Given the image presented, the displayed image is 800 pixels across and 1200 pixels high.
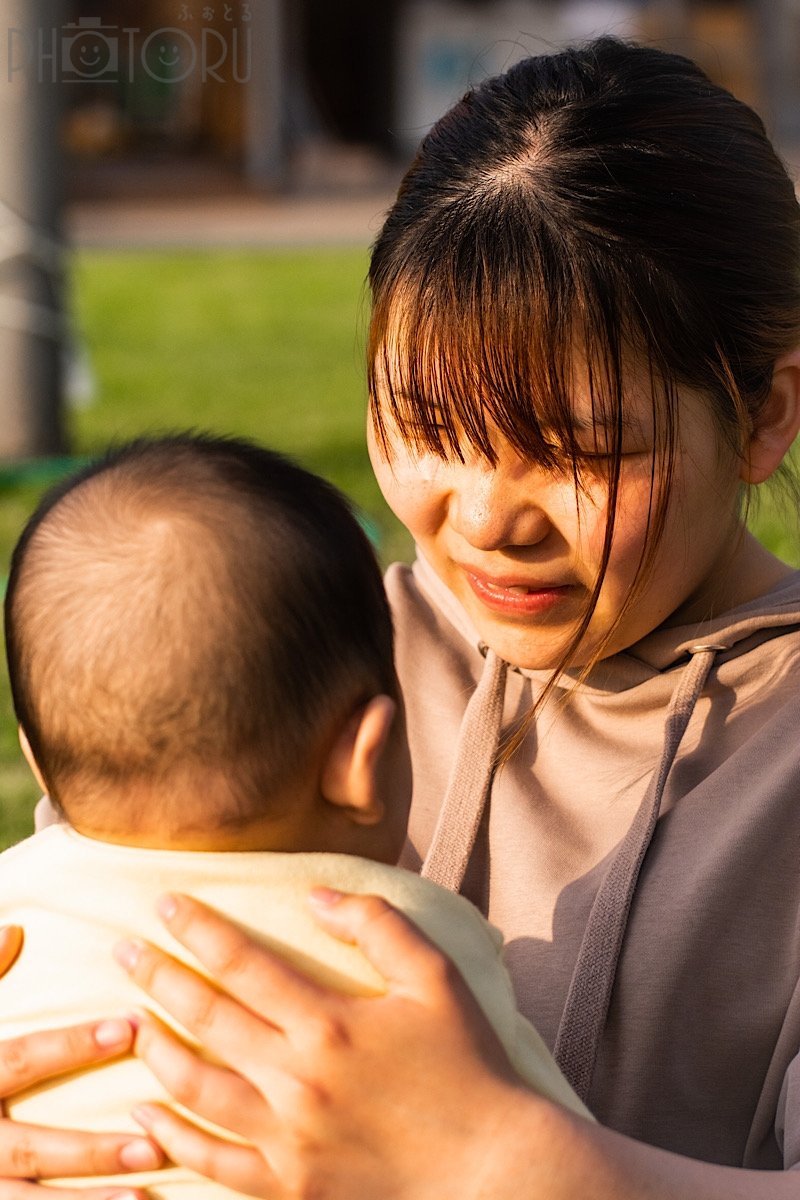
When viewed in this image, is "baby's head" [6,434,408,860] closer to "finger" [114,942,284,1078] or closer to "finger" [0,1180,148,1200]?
"finger" [114,942,284,1078]

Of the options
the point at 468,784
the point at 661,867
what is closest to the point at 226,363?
the point at 468,784

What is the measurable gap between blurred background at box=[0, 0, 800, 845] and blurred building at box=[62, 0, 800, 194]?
27 mm

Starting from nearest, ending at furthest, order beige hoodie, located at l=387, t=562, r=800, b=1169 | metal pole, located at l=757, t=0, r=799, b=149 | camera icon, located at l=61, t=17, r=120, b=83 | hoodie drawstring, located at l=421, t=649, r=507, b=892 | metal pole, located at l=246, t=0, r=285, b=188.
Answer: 1. beige hoodie, located at l=387, t=562, r=800, b=1169
2. hoodie drawstring, located at l=421, t=649, r=507, b=892
3. camera icon, located at l=61, t=17, r=120, b=83
4. metal pole, located at l=246, t=0, r=285, b=188
5. metal pole, located at l=757, t=0, r=799, b=149

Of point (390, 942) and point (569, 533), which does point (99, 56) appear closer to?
point (569, 533)

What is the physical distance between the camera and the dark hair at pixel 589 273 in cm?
167

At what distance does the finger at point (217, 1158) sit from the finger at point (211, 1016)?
0.06m

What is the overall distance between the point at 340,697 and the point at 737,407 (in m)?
0.57

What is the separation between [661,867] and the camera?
5.66 feet

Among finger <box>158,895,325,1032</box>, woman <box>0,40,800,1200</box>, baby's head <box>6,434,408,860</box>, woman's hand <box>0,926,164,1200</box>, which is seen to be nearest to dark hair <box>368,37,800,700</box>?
woman <box>0,40,800,1200</box>

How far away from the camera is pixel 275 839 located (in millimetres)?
1470

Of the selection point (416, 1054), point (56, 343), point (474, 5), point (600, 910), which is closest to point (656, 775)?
point (600, 910)

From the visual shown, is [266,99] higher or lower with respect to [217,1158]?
lower

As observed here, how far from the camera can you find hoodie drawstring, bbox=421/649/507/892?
189cm

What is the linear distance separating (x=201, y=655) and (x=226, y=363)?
939 centimetres
